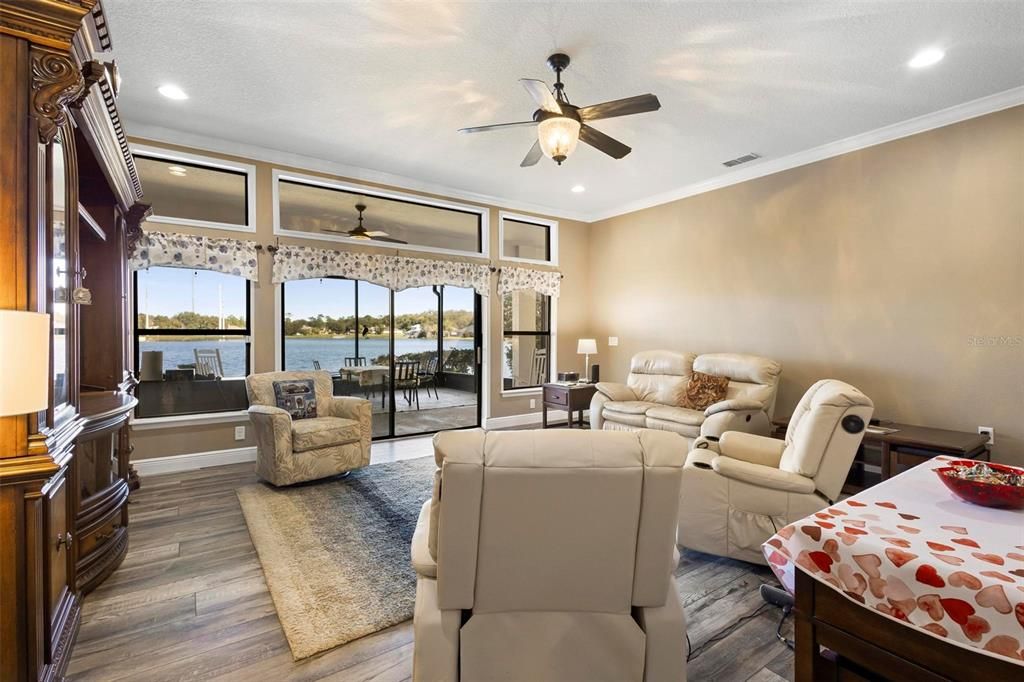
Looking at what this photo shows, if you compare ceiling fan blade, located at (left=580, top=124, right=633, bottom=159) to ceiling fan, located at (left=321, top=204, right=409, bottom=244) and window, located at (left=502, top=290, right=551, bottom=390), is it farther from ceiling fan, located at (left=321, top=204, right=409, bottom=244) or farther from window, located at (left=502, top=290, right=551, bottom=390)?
window, located at (left=502, top=290, right=551, bottom=390)

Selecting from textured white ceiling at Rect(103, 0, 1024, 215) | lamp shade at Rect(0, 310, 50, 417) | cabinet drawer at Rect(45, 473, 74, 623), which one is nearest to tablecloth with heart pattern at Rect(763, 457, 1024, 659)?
lamp shade at Rect(0, 310, 50, 417)

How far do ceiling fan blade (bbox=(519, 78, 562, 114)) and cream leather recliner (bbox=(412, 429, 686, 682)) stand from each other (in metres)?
1.96

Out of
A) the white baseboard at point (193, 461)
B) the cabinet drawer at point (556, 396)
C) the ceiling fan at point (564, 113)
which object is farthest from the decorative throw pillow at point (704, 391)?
the white baseboard at point (193, 461)

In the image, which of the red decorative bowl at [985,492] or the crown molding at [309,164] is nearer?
the red decorative bowl at [985,492]

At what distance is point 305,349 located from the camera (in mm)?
Result: 4898

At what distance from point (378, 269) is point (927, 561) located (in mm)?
4960

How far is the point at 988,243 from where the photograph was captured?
3.41 meters

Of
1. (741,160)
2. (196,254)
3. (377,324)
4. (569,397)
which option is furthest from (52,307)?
(741,160)

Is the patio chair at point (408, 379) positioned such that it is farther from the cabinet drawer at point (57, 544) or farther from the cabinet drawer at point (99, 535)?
the cabinet drawer at point (57, 544)

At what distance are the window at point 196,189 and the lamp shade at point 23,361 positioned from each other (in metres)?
3.45

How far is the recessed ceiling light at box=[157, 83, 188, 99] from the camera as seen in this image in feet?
10.7

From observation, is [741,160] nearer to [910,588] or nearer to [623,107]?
[623,107]

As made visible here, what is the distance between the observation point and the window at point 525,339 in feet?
20.9

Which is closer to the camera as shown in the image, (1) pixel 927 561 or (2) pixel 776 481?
(1) pixel 927 561
